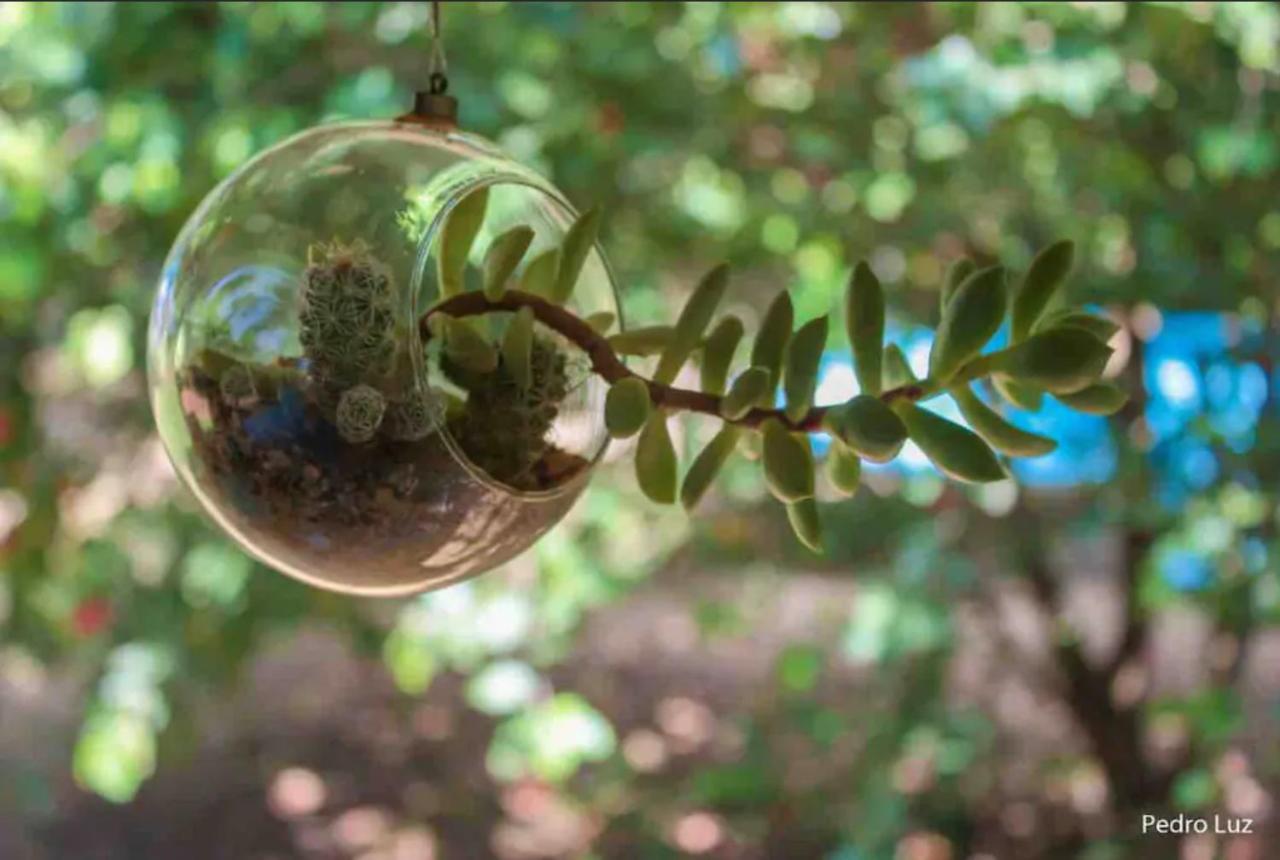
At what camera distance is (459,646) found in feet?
3.48

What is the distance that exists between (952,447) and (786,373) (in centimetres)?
5

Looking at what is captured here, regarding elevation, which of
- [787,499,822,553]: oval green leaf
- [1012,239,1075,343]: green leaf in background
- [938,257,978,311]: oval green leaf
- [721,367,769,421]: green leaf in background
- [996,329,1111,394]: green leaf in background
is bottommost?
[787,499,822,553]: oval green leaf

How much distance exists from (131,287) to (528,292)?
2.22ft

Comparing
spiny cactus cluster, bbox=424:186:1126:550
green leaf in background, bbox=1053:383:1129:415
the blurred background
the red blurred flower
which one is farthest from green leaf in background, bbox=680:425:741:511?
the red blurred flower

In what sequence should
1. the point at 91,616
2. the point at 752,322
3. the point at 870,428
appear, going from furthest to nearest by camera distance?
the point at 752,322 → the point at 91,616 → the point at 870,428

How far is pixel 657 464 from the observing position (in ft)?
1.31

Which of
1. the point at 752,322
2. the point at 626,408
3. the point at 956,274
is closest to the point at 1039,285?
the point at 956,274

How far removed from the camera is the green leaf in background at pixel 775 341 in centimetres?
38

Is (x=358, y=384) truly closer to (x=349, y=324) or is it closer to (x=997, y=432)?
(x=349, y=324)

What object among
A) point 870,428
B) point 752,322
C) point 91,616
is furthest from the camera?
point 752,322

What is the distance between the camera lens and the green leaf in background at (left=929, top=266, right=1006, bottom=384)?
0.36 meters

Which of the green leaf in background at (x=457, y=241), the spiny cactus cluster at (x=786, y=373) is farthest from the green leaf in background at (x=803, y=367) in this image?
the green leaf in background at (x=457, y=241)

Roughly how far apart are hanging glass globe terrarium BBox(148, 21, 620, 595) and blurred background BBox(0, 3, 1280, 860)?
362 mm

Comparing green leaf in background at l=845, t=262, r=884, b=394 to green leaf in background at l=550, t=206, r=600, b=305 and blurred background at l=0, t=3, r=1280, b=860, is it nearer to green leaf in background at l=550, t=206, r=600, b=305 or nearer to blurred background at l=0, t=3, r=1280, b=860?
green leaf in background at l=550, t=206, r=600, b=305
